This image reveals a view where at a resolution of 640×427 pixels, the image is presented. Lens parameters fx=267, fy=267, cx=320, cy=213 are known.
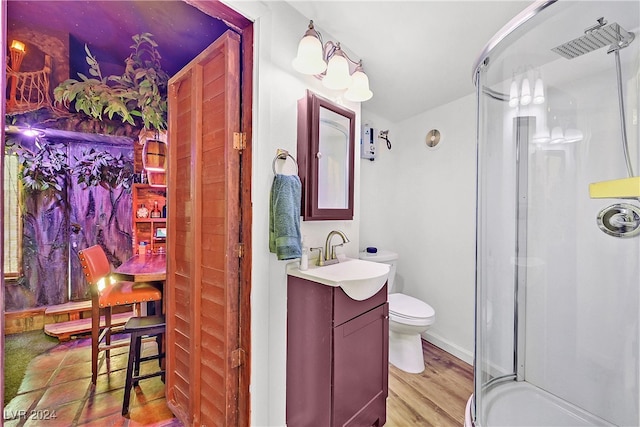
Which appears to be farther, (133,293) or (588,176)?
(133,293)

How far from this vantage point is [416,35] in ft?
5.23

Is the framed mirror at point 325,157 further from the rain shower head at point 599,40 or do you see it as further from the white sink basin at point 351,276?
the rain shower head at point 599,40

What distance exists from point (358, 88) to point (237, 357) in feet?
5.39

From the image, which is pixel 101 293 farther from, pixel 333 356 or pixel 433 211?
pixel 433 211

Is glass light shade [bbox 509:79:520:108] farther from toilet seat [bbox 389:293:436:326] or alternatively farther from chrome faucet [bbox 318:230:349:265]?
toilet seat [bbox 389:293:436:326]

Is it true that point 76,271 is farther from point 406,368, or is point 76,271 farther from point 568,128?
point 568,128

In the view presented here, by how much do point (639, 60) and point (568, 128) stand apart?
0.35 m

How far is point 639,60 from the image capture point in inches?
47.8

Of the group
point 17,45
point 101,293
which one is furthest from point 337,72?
point 101,293

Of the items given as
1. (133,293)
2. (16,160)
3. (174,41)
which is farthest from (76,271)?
(174,41)

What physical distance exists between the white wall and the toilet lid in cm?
42

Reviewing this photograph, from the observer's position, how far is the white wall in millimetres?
2262

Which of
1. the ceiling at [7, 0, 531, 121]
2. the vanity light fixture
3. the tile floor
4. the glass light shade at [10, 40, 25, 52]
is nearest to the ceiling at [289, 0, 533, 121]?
the ceiling at [7, 0, 531, 121]

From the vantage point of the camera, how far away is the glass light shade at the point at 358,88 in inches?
63.9
